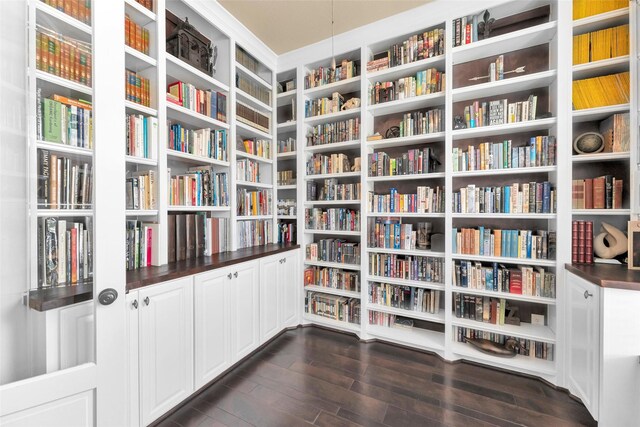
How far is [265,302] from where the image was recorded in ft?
7.77

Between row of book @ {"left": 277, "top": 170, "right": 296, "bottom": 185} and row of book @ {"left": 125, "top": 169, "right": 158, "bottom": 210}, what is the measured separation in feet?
4.90

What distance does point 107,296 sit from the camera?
0.98 meters

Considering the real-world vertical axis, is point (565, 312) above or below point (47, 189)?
below

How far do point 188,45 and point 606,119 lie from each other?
331 cm

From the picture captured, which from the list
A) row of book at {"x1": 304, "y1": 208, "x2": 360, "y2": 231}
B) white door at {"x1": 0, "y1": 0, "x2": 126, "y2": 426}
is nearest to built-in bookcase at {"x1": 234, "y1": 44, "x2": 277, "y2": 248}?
row of book at {"x1": 304, "y1": 208, "x2": 360, "y2": 231}

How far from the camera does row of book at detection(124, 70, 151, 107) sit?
5.36ft

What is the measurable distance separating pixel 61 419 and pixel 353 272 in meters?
2.31

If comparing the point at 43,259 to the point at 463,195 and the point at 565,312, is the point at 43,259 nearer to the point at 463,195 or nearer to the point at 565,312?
the point at 463,195

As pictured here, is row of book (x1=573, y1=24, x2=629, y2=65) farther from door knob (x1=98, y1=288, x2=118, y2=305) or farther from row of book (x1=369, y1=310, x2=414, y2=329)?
door knob (x1=98, y1=288, x2=118, y2=305)

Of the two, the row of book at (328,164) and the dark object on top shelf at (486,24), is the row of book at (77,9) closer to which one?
the row of book at (328,164)

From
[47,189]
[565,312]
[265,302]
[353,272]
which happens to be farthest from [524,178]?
[47,189]

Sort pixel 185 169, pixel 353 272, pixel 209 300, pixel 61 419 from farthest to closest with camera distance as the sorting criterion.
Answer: pixel 353 272
pixel 185 169
pixel 209 300
pixel 61 419

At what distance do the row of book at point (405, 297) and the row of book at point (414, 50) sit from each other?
7.16 ft

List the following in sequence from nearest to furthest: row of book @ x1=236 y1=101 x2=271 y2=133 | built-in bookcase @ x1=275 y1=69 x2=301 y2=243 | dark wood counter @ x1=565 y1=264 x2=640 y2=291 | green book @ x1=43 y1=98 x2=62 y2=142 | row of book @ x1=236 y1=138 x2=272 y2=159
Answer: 1. green book @ x1=43 y1=98 x2=62 y2=142
2. dark wood counter @ x1=565 y1=264 x2=640 y2=291
3. row of book @ x1=236 y1=101 x2=271 y2=133
4. row of book @ x1=236 y1=138 x2=272 y2=159
5. built-in bookcase @ x1=275 y1=69 x2=301 y2=243
